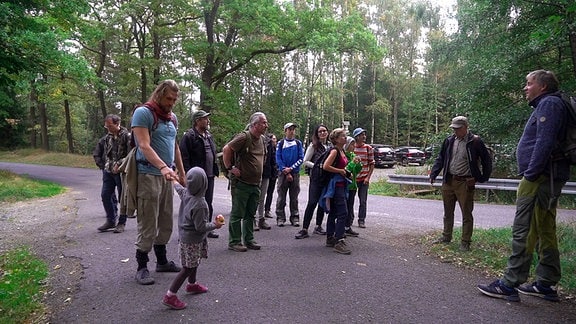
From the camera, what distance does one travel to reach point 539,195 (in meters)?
4.07

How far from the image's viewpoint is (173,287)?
382 cm

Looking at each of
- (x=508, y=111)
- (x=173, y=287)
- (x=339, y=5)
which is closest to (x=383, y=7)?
(x=339, y=5)

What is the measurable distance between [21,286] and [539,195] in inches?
221

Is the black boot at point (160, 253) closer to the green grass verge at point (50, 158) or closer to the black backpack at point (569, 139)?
the black backpack at point (569, 139)

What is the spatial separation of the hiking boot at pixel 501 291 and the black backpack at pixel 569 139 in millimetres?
1387

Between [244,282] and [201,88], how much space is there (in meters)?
20.2

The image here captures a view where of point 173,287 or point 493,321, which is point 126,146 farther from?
point 493,321

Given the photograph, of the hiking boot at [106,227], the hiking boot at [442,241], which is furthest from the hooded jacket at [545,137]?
the hiking boot at [106,227]

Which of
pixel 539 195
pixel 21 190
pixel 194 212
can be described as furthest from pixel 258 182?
pixel 21 190

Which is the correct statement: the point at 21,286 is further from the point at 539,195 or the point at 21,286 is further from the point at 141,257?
the point at 539,195

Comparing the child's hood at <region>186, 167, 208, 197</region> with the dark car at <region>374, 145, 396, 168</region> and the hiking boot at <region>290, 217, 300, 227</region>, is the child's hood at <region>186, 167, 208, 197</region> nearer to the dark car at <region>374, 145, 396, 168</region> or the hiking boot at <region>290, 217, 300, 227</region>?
the hiking boot at <region>290, 217, 300, 227</region>

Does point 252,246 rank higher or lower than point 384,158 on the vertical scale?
lower

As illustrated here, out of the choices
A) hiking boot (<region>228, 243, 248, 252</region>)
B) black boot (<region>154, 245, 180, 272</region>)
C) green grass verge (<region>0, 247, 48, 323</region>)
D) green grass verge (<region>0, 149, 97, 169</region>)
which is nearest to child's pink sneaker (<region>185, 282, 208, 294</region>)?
black boot (<region>154, 245, 180, 272</region>)

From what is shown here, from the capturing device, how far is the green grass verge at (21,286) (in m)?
3.78
